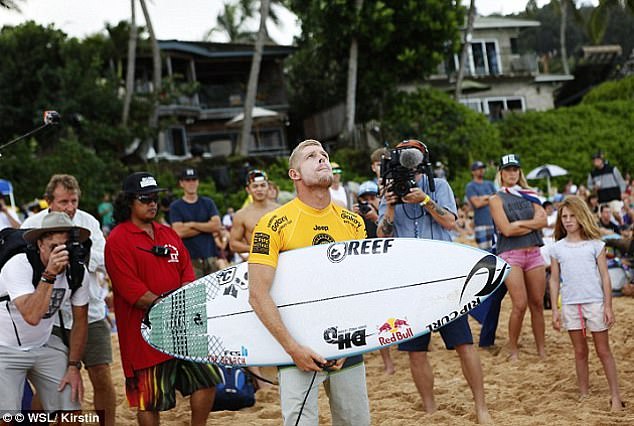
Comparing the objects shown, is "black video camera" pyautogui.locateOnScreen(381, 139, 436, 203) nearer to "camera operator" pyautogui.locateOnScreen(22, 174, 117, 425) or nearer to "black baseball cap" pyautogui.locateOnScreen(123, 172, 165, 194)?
"black baseball cap" pyautogui.locateOnScreen(123, 172, 165, 194)

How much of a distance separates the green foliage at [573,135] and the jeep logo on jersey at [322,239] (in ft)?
72.9

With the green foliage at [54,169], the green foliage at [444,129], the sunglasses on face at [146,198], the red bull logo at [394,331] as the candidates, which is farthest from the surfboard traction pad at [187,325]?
the green foliage at [444,129]

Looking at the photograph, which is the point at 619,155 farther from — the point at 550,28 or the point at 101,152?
the point at 550,28

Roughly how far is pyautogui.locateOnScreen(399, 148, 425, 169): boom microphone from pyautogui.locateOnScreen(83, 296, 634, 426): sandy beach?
160cm

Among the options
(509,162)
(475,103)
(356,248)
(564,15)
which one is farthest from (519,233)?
(564,15)

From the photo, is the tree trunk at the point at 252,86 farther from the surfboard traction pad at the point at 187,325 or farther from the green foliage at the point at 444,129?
the surfboard traction pad at the point at 187,325

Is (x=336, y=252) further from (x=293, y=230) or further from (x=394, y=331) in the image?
(x=394, y=331)

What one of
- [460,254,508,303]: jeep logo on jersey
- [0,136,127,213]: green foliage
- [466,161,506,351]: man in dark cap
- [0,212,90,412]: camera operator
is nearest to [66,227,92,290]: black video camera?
[0,212,90,412]: camera operator

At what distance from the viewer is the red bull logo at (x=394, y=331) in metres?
3.72

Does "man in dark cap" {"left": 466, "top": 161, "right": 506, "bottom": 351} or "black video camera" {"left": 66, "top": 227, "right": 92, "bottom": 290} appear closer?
"black video camera" {"left": 66, "top": 227, "right": 92, "bottom": 290}

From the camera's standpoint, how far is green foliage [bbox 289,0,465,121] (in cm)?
2583

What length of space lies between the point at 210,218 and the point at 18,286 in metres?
3.19

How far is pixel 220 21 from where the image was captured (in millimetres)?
43594

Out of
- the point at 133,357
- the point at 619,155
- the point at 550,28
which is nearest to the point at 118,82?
the point at 619,155
